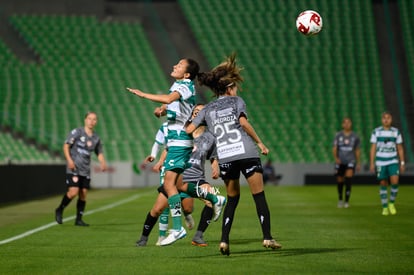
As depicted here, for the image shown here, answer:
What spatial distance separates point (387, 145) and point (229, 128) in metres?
9.12

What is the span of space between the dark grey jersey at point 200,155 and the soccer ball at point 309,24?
302 centimetres

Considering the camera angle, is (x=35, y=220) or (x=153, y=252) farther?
(x=35, y=220)

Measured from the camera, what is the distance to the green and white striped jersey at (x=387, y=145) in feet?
60.0

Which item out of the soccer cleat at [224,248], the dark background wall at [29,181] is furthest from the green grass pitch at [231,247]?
the dark background wall at [29,181]

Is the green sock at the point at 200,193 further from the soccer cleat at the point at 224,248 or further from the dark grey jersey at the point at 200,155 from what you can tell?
the soccer cleat at the point at 224,248

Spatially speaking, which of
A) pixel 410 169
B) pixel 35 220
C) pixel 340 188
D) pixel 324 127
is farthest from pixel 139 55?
pixel 35 220

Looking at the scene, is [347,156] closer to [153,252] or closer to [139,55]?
[153,252]

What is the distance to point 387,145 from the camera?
18344 mm

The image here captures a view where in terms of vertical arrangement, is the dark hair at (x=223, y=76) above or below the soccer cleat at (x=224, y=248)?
above

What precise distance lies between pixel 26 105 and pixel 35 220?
80.3ft

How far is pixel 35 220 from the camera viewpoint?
16.9 metres

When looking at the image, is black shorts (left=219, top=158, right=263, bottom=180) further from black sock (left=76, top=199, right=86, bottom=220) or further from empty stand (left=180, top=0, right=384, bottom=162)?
empty stand (left=180, top=0, right=384, bottom=162)

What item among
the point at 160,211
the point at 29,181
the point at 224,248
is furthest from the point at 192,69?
the point at 29,181

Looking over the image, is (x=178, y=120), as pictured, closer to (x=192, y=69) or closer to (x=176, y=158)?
(x=176, y=158)
